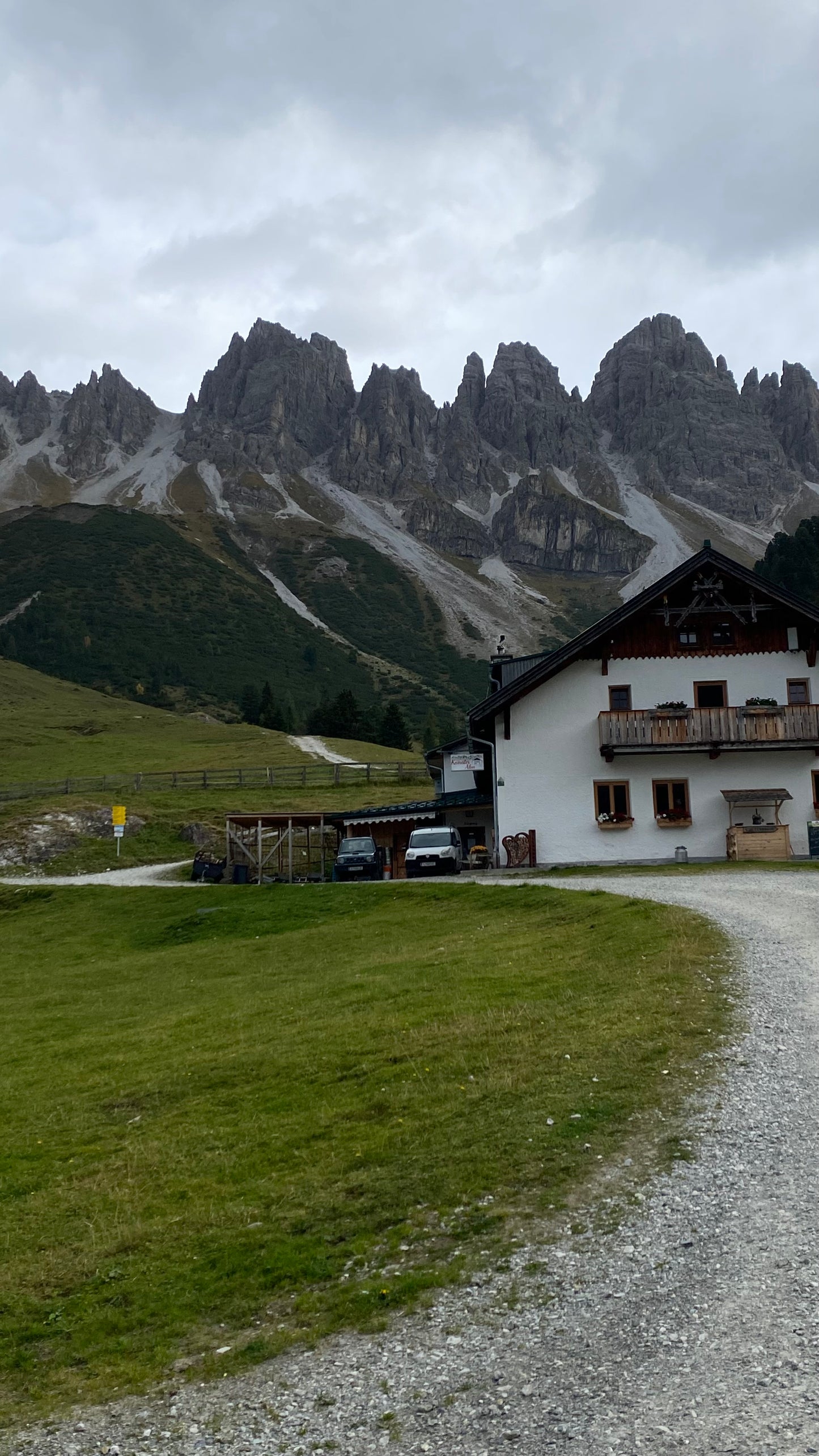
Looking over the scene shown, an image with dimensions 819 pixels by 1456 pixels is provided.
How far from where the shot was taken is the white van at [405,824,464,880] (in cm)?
4412

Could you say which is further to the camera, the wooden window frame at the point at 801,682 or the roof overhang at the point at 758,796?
the wooden window frame at the point at 801,682

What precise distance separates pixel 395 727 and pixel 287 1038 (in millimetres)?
110791

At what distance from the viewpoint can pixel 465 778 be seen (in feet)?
182

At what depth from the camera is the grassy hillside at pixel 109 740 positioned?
95.7 meters

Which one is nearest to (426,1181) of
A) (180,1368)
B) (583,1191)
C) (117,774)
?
(583,1191)

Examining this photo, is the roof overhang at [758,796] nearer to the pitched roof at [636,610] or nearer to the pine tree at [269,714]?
the pitched roof at [636,610]

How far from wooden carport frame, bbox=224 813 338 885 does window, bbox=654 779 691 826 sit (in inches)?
698

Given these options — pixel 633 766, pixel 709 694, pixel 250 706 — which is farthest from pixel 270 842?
pixel 250 706

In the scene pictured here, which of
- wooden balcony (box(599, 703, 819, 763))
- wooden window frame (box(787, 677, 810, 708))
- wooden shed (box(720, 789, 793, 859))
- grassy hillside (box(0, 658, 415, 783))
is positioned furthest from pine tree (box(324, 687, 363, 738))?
wooden shed (box(720, 789, 793, 859))

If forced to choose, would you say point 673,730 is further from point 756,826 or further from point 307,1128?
point 307,1128

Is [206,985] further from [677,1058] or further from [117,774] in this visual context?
[117,774]

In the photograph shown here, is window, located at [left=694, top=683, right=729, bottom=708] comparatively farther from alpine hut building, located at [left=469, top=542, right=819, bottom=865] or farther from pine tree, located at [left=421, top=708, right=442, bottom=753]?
pine tree, located at [left=421, top=708, right=442, bottom=753]

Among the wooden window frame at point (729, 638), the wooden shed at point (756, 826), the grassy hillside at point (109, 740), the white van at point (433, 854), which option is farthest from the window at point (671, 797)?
the grassy hillside at point (109, 740)

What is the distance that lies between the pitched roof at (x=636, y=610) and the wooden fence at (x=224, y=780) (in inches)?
1508
